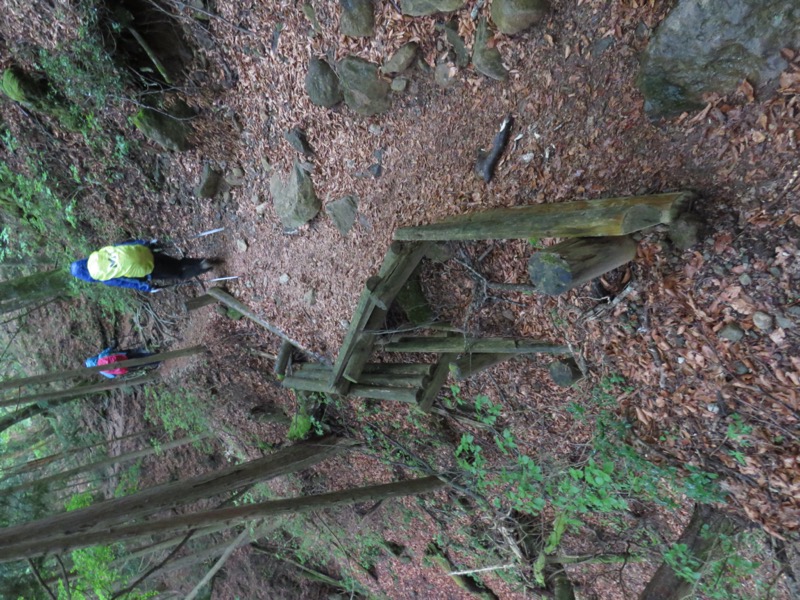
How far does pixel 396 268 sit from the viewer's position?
4445 millimetres

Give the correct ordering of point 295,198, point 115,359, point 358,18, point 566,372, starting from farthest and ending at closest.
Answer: point 115,359 < point 295,198 < point 358,18 < point 566,372

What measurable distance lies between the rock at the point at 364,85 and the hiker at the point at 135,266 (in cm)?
352

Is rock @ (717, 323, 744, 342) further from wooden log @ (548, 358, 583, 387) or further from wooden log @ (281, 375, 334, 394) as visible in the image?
wooden log @ (281, 375, 334, 394)

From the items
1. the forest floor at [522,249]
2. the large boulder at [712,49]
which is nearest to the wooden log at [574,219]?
the forest floor at [522,249]

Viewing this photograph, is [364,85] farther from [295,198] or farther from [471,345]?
[471,345]

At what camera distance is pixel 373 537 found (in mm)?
7469

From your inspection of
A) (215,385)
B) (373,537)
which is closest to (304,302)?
(215,385)

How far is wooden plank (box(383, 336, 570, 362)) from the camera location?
4.14 metres

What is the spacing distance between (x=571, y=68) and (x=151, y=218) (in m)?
6.51

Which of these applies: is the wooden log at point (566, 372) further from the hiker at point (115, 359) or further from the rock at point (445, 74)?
Result: the hiker at point (115, 359)

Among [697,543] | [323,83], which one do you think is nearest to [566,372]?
[697,543]

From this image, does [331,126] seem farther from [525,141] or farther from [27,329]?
[27,329]

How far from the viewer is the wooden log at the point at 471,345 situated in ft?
A: 13.6

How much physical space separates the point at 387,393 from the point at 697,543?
2770mm
